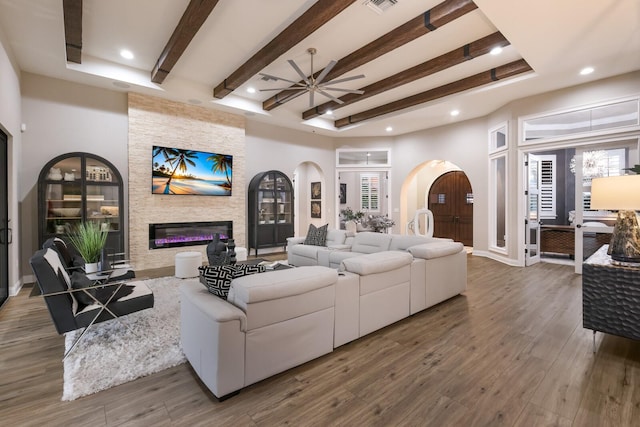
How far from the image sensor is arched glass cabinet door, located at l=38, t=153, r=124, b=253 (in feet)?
15.8

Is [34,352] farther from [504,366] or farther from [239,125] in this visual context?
[239,125]

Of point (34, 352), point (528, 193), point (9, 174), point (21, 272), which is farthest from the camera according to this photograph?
point (528, 193)

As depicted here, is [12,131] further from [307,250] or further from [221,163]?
[307,250]

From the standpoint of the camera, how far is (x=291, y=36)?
3.89 metres

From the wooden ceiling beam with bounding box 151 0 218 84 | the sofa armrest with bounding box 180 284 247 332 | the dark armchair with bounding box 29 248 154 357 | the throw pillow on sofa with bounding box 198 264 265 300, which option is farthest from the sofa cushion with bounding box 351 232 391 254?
the wooden ceiling beam with bounding box 151 0 218 84

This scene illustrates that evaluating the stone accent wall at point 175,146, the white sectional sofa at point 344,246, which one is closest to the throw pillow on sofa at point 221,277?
the white sectional sofa at point 344,246

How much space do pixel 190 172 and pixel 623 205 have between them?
665 centimetres

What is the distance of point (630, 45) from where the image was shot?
13.0 feet

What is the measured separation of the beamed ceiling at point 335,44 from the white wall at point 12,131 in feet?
0.95

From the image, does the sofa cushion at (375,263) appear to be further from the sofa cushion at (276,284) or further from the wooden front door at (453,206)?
the wooden front door at (453,206)

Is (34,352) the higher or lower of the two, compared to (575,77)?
lower

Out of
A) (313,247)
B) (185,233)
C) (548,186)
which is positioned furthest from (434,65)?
(185,233)

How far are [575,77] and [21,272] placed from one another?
9.57 meters

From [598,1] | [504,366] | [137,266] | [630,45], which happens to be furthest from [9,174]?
[630,45]
